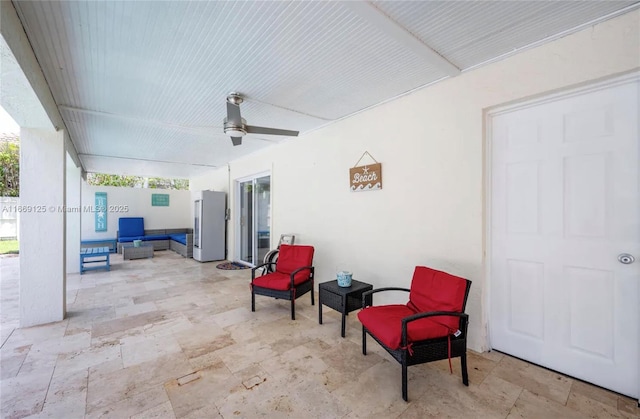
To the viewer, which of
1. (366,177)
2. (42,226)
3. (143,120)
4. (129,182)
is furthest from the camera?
(129,182)

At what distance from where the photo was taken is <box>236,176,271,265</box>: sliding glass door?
230 inches

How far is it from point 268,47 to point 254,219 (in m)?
4.44

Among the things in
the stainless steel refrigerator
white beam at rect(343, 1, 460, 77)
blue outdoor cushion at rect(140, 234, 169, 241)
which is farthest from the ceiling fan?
blue outdoor cushion at rect(140, 234, 169, 241)

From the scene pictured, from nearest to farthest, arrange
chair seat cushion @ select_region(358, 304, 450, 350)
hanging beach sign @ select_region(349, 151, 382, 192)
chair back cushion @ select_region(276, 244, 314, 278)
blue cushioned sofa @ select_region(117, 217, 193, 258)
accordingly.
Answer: chair seat cushion @ select_region(358, 304, 450, 350), hanging beach sign @ select_region(349, 151, 382, 192), chair back cushion @ select_region(276, 244, 314, 278), blue cushioned sofa @ select_region(117, 217, 193, 258)

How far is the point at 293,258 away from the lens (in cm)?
393

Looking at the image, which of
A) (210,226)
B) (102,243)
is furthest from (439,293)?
(102,243)

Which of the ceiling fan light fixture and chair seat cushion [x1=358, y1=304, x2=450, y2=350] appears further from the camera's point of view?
the ceiling fan light fixture

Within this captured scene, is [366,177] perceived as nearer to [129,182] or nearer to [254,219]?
[254,219]

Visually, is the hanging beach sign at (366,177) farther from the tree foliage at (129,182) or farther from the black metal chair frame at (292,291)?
the tree foliage at (129,182)

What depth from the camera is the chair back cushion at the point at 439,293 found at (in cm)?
210

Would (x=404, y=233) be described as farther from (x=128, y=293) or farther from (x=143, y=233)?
(x=143, y=233)

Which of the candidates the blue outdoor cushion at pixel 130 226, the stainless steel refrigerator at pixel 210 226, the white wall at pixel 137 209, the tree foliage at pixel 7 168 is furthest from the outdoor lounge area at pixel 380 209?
the tree foliage at pixel 7 168

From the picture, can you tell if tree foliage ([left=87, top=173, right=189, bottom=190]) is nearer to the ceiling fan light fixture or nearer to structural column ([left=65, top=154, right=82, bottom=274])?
structural column ([left=65, top=154, right=82, bottom=274])

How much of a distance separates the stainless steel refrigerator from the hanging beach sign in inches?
181
